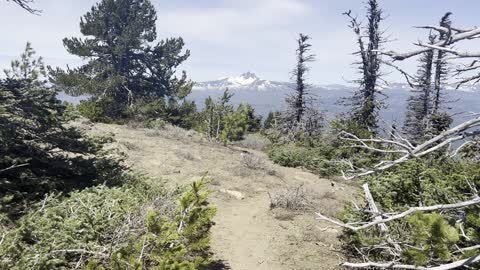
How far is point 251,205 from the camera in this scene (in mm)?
10672

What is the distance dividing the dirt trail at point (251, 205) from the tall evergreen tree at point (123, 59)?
9.69 m

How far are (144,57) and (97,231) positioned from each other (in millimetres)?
28699

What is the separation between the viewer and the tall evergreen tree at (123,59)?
27.9m

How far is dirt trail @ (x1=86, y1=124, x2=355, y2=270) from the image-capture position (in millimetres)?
7113

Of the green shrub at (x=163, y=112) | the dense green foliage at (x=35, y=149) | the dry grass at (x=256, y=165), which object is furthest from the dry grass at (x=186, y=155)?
the green shrub at (x=163, y=112)

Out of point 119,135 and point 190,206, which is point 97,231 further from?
point 119,135

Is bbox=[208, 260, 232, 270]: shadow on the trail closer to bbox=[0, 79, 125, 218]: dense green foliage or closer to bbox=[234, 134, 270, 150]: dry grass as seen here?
bbox=[0, 79, 125, 218]: dense green foliage

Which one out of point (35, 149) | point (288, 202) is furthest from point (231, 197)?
point (35, 149)

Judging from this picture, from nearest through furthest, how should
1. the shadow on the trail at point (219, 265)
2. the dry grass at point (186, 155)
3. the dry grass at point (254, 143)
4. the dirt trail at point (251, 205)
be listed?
the shadow on the trail at point (219, 265) → the dirt trail at point (251, 205) → the dry grass at point (186, 155) → the dry grass at point (254, 143)

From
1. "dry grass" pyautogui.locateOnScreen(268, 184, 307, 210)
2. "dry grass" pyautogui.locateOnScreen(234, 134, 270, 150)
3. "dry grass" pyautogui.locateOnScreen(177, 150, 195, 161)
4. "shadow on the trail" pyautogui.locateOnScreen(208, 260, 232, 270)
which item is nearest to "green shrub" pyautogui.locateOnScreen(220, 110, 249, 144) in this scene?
"dry grass" pyautogui.locateOnScreen(234, 134, 270, 150)

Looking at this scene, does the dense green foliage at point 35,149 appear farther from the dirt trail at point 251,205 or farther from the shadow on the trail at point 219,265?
the dirt trail at point 251,205

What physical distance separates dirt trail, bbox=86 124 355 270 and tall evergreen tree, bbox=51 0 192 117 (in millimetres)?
9688

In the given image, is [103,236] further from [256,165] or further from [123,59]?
[123,59]

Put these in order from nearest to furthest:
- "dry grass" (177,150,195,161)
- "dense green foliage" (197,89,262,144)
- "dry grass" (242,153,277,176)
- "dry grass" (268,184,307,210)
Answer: "dry grass" (268,184,307,210), "dry grass" (242,153,277,176), "dry grass" (177,150,195,161), "dense green foliage" (197,89,262,144)
